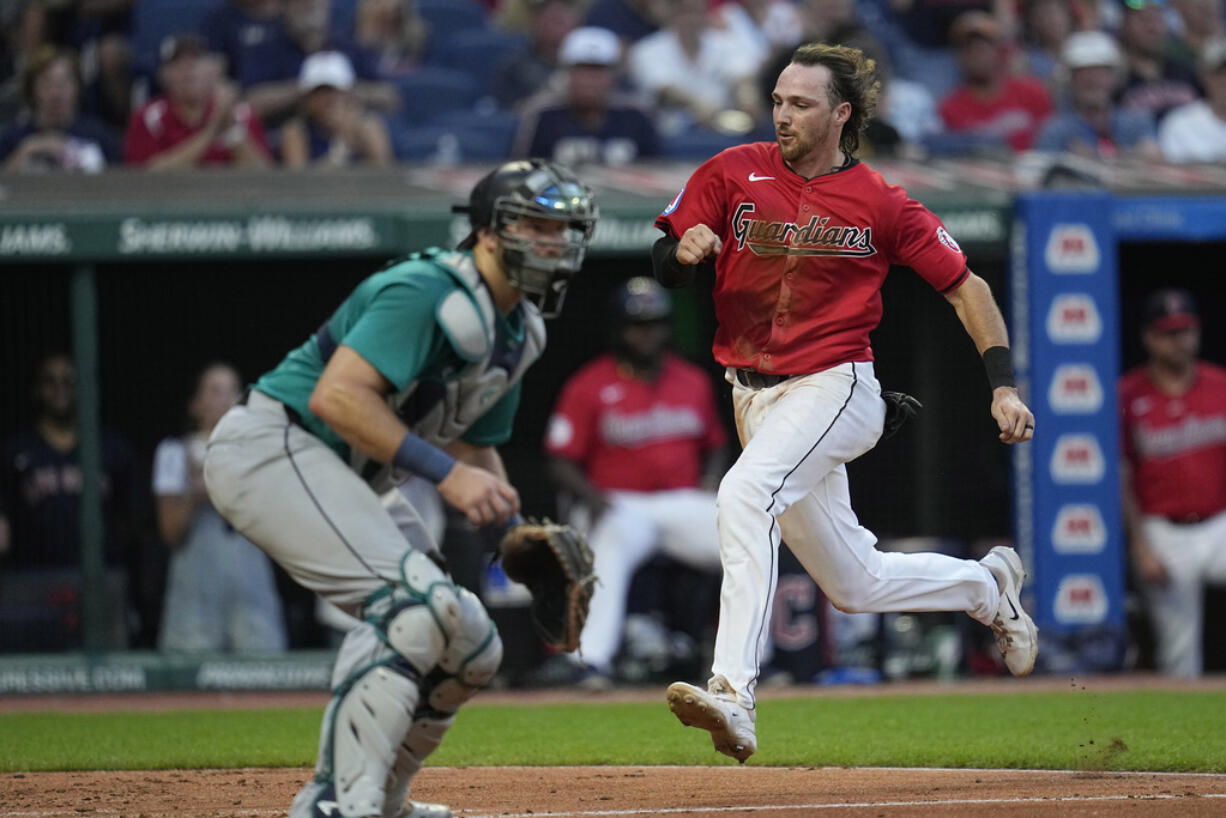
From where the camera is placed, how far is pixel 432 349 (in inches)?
156

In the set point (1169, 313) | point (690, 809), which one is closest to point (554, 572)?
point (690, 809)

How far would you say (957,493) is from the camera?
934 centimetres

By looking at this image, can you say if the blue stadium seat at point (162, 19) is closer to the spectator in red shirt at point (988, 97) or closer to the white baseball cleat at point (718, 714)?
the spectator in red shirt at point (988, 97)

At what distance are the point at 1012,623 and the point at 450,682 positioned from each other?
2115mm

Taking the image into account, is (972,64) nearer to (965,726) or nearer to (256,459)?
(965,726)


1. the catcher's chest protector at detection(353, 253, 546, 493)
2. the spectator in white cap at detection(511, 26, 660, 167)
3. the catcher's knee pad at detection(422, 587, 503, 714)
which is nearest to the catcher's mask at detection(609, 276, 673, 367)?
the spectator in white cap at detection(511, 26, 660, 167)

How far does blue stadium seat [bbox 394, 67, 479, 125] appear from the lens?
11258 millimetres

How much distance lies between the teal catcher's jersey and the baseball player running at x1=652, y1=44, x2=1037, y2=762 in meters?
0.81

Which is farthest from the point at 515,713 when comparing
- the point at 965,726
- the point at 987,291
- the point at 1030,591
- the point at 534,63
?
the point at 534,63

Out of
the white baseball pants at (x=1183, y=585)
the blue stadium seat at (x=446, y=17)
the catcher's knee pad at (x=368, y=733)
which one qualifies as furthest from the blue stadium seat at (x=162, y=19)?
the catcher's knee pad at (x=368, y=733)

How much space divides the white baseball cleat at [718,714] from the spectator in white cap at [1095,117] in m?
6.43

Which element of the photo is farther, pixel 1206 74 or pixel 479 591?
pixel 1206 74

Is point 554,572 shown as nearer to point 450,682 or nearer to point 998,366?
point 450,682

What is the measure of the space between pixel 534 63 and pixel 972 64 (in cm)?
276
